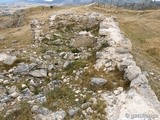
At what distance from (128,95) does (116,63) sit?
3.35 m

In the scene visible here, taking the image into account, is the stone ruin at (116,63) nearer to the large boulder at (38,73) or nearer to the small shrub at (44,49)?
the small shrub at (44,49)

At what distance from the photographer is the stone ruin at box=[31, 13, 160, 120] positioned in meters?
8.43

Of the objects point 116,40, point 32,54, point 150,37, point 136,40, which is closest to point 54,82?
Answer: point 32,54

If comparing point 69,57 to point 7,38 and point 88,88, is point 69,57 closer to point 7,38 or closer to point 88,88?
point 88,88

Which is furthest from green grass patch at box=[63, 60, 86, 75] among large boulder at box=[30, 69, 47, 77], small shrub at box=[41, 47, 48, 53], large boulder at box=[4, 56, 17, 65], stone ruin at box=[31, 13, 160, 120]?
large boulder at box=[4, 56, 17, 65]

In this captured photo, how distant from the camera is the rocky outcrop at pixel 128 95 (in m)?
8.08

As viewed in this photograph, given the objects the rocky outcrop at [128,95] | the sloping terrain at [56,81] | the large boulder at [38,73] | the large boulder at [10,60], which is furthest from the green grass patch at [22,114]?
the large boulder at [10,60]

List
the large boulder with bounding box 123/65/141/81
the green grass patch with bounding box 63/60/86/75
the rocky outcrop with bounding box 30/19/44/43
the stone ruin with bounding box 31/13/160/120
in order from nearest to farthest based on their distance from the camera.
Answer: the stone ruin with bounding box 31/13/160/120 → the large boulder with bounding box 123/65/141/81 → the green grass patch with bounding box 63/60/86/75 → the rocky outcrop with bounding box 30/19/44/43

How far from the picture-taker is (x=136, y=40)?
28.7 meters

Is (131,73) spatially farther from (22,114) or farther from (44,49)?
(44,49)

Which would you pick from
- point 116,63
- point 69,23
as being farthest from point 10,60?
point 69,23

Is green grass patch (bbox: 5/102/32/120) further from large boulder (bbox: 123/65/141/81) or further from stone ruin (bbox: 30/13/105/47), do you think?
stone ruin (bbox: 30/13/105/47)

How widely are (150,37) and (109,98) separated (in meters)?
23.8

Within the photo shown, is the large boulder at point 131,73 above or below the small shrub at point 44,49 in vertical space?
above
